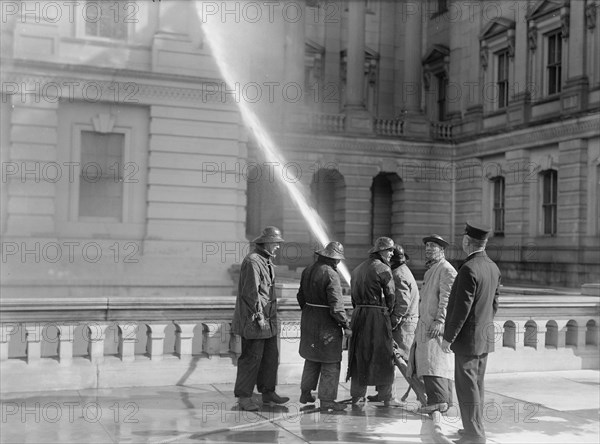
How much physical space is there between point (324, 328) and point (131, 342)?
8.50ft

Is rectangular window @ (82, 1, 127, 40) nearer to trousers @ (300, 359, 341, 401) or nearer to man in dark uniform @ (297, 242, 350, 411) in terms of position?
man in dark uniform @ (297, 242, 350, 411)

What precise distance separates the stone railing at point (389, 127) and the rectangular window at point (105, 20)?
1528 centimetres

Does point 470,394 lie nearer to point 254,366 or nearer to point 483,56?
point 254,366

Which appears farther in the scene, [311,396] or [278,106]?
[278,106]

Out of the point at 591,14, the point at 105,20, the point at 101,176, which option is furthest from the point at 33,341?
the point at 591,14

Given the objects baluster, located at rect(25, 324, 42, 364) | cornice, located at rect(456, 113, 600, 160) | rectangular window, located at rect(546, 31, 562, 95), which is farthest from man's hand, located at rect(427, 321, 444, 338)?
rectangular window, located at rect(546, 31, 562, 95)

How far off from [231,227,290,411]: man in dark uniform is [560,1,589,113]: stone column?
21.4 meters

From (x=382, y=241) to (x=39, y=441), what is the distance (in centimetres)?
424

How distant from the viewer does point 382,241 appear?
28.7 feet

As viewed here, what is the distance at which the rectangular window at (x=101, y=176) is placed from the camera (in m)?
20.6

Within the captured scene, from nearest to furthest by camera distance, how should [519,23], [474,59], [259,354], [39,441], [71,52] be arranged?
[39,441], [259,354], [71,52], [519,23], [474,59]

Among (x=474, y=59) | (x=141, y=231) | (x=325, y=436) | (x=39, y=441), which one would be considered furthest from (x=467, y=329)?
(x=474, y=59)

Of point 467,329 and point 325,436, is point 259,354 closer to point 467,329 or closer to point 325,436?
point 325,436

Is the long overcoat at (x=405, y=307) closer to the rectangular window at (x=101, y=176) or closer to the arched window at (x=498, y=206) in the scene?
the rectangular window at (x=101, y=176)
